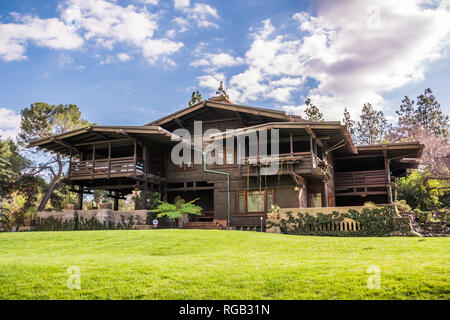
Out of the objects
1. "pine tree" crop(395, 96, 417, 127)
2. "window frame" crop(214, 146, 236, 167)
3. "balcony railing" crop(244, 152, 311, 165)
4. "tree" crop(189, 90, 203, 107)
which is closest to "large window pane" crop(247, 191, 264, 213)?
"window frame" crop(214, 146, 236, 167)

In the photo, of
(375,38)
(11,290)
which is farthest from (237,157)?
(11,290)

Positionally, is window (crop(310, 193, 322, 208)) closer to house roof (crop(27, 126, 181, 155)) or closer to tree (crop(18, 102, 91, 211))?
house roof (crop(27, 126, 181, 155))

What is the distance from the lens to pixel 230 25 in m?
19.3

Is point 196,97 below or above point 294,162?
above

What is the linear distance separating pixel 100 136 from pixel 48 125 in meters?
16.4

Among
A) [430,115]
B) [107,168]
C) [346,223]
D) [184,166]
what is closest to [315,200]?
[346,223]

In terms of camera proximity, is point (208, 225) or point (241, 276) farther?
point (208, 225)

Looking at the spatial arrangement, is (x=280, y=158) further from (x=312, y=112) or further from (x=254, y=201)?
(x=312, y=112)

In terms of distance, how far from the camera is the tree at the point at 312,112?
151 ft

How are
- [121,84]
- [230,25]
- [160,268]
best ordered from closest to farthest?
[160,268] → [230,25] → [121,84]

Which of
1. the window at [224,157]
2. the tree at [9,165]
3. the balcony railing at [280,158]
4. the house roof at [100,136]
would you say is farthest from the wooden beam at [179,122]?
the tree at [9,165]

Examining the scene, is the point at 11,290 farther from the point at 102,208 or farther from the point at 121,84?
the point at 121,84

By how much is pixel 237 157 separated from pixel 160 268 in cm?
1440

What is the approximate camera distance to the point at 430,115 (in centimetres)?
4722
